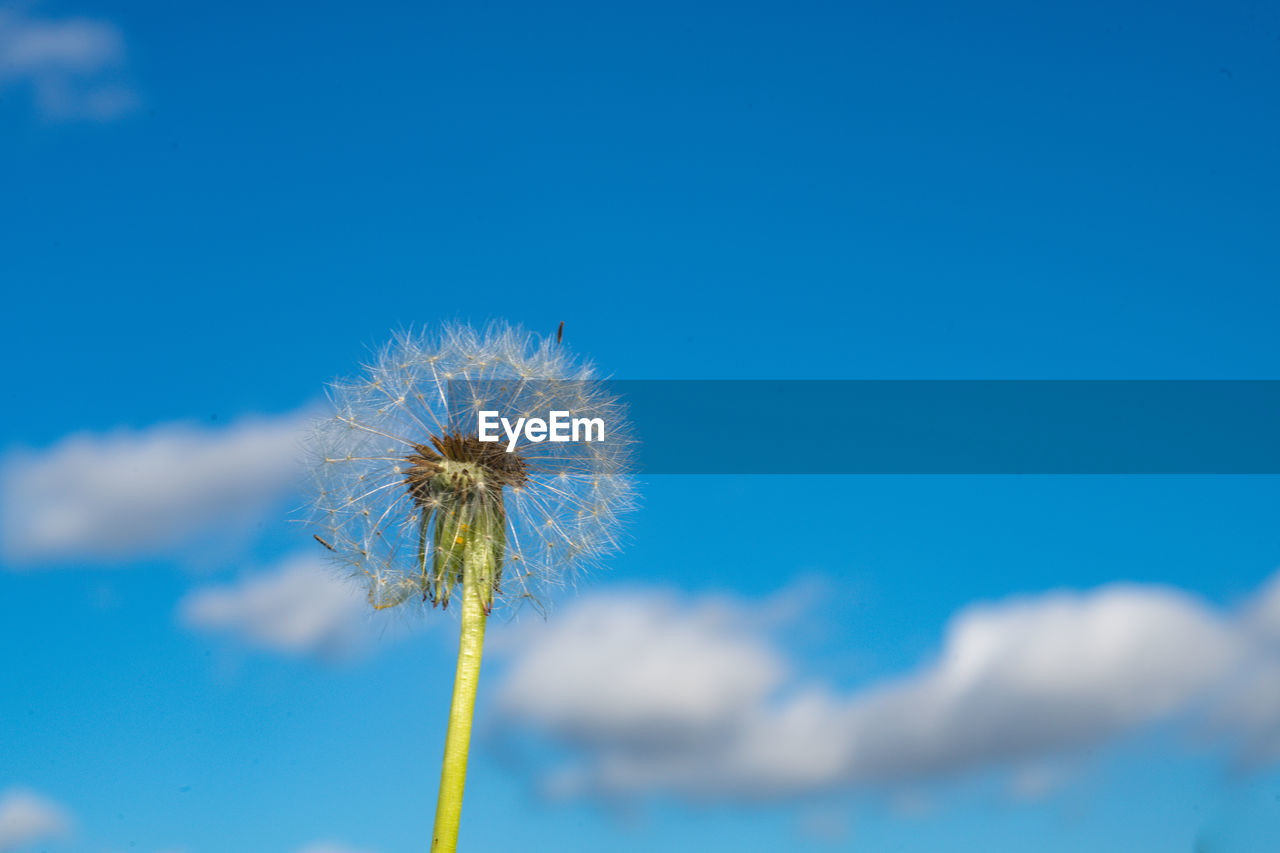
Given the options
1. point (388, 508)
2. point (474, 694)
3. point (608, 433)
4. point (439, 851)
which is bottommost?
point (439, 851)

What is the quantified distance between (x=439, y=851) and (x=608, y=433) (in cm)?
753

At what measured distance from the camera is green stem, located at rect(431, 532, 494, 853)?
702 inches

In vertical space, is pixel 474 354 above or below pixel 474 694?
above

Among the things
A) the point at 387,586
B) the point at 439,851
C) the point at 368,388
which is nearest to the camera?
the point at 439,851

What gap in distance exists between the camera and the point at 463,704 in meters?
18.5

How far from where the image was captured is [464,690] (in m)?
18.6

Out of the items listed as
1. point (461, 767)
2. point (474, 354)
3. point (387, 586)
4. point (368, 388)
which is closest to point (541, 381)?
point (474, 354)

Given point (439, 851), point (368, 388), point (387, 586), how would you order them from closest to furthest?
point (439, 851) < point (387, 586) < point (368, 388)

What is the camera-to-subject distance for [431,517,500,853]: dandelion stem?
17.8 meters

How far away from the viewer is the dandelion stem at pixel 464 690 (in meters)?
17.8

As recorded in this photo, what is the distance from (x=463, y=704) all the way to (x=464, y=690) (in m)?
0.21

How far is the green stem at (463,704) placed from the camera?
17.8 meters

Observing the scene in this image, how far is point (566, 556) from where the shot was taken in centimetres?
2077

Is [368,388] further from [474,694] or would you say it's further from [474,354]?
[474,694]
